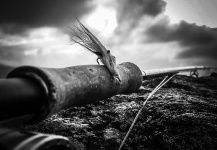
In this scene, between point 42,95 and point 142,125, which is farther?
point 142,125

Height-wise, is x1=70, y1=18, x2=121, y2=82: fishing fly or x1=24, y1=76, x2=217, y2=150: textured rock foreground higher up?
x1=70, y1=18, x2=121, y2=82: fishing fly

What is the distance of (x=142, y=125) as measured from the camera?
8.68 ft

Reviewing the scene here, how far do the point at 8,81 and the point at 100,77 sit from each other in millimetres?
1050

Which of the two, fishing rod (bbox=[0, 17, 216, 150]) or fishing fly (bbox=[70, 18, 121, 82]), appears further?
fishing fly (bbox=[70, 18, 121, 82])

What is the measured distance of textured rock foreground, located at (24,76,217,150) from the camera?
2.23 m

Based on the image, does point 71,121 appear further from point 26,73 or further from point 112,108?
point 26,73

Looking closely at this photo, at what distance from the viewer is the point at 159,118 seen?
278 cm

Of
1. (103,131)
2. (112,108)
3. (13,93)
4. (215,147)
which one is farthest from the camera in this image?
(112,108)

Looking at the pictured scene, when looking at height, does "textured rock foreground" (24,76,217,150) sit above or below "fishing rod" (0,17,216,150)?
below

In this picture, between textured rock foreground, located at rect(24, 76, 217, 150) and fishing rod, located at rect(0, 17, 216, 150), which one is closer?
fishing rod, located at rect(0, 17, 216, 150)

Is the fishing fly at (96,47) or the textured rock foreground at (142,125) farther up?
the fishing fly at (96,47)

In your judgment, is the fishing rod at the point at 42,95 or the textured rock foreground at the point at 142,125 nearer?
the fishing rod at the point at 42,95

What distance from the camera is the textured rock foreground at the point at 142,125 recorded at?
2232 millimetres

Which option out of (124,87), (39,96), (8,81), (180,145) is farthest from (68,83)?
(180,145)
